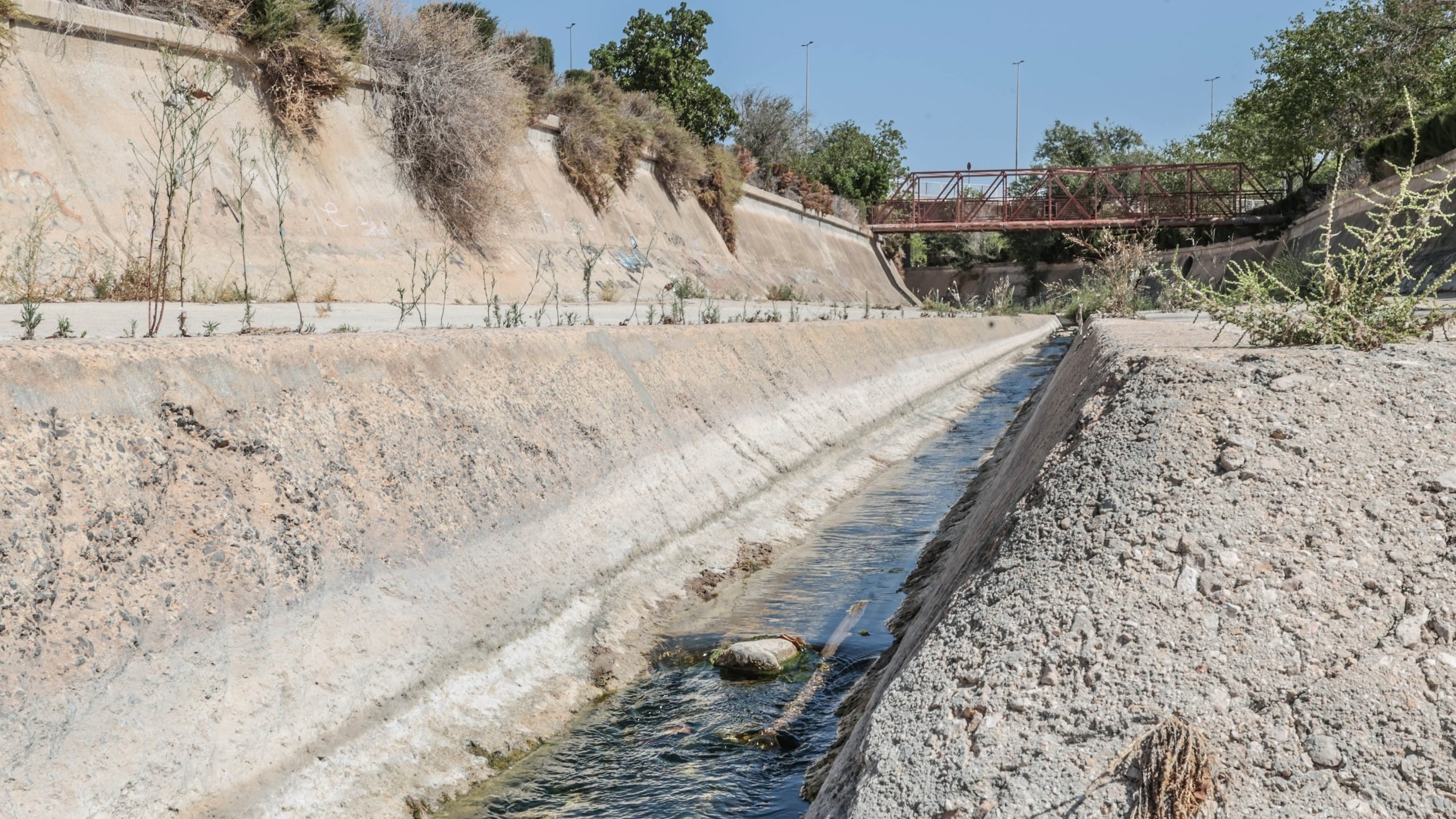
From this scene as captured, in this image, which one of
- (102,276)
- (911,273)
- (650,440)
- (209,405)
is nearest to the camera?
(209,405)

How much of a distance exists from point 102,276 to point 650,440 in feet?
18.1

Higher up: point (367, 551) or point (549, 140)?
point (549, 140)

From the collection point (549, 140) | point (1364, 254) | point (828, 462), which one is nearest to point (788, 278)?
point (549, 140)

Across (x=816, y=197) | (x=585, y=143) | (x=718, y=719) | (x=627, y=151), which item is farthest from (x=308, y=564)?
(x=816, y=197)

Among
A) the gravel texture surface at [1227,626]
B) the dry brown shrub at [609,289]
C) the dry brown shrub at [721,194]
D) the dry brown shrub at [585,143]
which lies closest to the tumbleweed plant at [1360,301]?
the gravel texture surface at [1227,626]

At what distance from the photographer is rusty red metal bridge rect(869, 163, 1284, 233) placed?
4475cm

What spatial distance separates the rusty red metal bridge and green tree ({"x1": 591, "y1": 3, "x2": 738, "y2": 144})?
1473 cm

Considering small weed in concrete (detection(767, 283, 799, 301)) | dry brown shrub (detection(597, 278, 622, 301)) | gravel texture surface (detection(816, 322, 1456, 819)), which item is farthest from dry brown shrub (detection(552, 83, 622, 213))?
gravel texture surface (detection(816, 322, 1456, 819))

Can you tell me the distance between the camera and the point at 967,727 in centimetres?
251

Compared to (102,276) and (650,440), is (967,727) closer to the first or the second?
(650,440)

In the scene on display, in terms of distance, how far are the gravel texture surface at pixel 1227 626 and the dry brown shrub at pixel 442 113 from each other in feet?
41.5

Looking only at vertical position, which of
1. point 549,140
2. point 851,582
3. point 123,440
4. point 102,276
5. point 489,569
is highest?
point 549,140

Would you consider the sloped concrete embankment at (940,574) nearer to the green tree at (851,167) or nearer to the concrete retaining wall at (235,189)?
the concrete retaining wall at (235,189)

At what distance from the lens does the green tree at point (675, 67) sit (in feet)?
103
